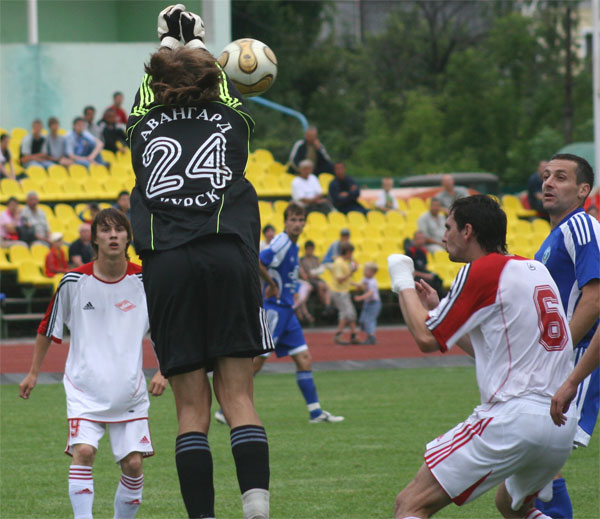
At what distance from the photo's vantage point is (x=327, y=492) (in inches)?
283

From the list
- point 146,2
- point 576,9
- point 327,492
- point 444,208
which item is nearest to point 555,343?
point 327,492

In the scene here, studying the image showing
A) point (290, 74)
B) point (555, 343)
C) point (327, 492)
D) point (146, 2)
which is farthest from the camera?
point (290, 74)

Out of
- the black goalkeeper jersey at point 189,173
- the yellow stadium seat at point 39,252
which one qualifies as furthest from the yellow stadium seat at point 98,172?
the black goalkeeper jersey at point 189,173

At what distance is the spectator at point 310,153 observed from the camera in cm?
2172

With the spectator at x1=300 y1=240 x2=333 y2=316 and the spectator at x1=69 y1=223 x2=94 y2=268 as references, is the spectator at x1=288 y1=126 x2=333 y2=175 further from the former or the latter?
the spectator at x1=69 y1=223 x2=94 y2=268

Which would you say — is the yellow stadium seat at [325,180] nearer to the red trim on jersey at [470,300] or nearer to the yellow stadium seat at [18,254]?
the yellow stadium seat at [18,254]

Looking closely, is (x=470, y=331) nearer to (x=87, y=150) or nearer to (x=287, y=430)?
(x=287, y=430)

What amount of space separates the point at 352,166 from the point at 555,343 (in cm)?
4254

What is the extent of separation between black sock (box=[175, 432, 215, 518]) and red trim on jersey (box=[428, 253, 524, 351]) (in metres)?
1.02

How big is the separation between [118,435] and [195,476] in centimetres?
162

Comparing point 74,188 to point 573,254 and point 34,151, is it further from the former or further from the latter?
point 573,254

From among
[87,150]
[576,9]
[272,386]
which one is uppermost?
[576,9]

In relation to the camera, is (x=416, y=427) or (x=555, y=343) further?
(x=416, y=427)

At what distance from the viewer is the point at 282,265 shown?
36.0ft
